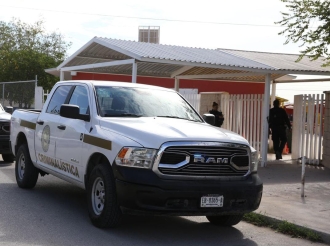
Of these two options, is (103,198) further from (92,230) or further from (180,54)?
(180,54)

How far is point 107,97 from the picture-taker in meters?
8.92

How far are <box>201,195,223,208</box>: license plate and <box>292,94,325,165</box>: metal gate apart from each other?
9.36 meters

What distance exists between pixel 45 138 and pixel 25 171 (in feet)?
3.84

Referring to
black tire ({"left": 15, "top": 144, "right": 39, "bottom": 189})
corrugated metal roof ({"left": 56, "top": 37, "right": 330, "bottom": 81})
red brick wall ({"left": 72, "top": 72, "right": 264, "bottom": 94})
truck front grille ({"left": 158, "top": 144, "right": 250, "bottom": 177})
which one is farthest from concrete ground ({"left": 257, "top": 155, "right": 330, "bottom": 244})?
red brick wall ({"left": 72, "top": 72, "right": 264, "bottom": 94})

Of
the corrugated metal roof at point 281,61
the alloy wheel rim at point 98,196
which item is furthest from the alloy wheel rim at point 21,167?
the corrugated metal roof at point 281,61

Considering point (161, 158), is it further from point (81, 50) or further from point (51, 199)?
point (81, 50)

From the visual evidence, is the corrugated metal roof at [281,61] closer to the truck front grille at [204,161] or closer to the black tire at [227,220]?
the black tire at [227,220]

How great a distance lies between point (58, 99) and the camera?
33.4 ft

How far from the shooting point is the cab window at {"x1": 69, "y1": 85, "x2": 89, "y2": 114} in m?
9.03

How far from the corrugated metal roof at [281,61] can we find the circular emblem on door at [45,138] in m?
7.98

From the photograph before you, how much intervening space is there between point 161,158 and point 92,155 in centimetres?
127

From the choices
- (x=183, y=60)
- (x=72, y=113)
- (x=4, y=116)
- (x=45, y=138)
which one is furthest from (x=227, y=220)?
(x=4, y=116)

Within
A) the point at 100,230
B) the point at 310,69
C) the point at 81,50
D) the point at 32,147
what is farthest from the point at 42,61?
the point at 100,230

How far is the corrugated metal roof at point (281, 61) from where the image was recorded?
56.3ft
